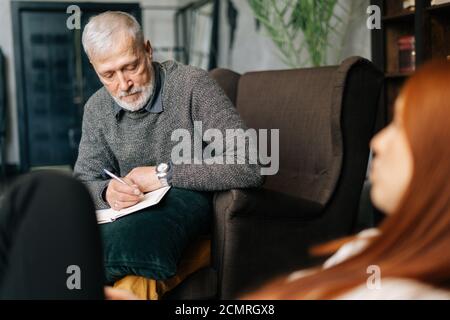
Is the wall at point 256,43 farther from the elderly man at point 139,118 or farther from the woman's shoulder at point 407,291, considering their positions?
the woman's shoulder at point 407,291

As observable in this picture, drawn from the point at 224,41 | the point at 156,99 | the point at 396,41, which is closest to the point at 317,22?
the point at 396,41

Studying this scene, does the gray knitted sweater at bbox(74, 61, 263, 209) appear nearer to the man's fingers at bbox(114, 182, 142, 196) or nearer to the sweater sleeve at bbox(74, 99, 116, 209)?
the sweater sleeve at bbox(74, 99, 116, 209)

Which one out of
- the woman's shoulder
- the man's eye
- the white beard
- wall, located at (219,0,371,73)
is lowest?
the woman's shoulder

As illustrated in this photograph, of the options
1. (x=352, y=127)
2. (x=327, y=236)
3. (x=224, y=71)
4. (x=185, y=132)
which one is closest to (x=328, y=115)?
(x=352, y=127)

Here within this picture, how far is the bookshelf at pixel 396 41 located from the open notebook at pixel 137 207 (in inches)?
73.0

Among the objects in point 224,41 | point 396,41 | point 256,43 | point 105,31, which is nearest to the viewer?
point 105,31

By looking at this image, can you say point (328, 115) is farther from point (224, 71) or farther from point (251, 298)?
point (251, 298)

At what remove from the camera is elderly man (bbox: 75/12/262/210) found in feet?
5.69

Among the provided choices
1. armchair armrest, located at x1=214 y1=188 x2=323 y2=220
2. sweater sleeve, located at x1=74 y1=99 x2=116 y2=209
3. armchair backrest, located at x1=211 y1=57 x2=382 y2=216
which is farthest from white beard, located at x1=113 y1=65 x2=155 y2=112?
armchair backrest, located at x1=211 y1=57 x2=382 y2=216

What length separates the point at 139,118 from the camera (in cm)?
191

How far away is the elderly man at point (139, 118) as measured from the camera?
5.69 ft

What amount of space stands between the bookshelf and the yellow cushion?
5.79 feet

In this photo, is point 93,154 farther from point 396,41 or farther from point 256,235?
point 396,41

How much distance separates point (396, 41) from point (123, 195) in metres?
2.26
